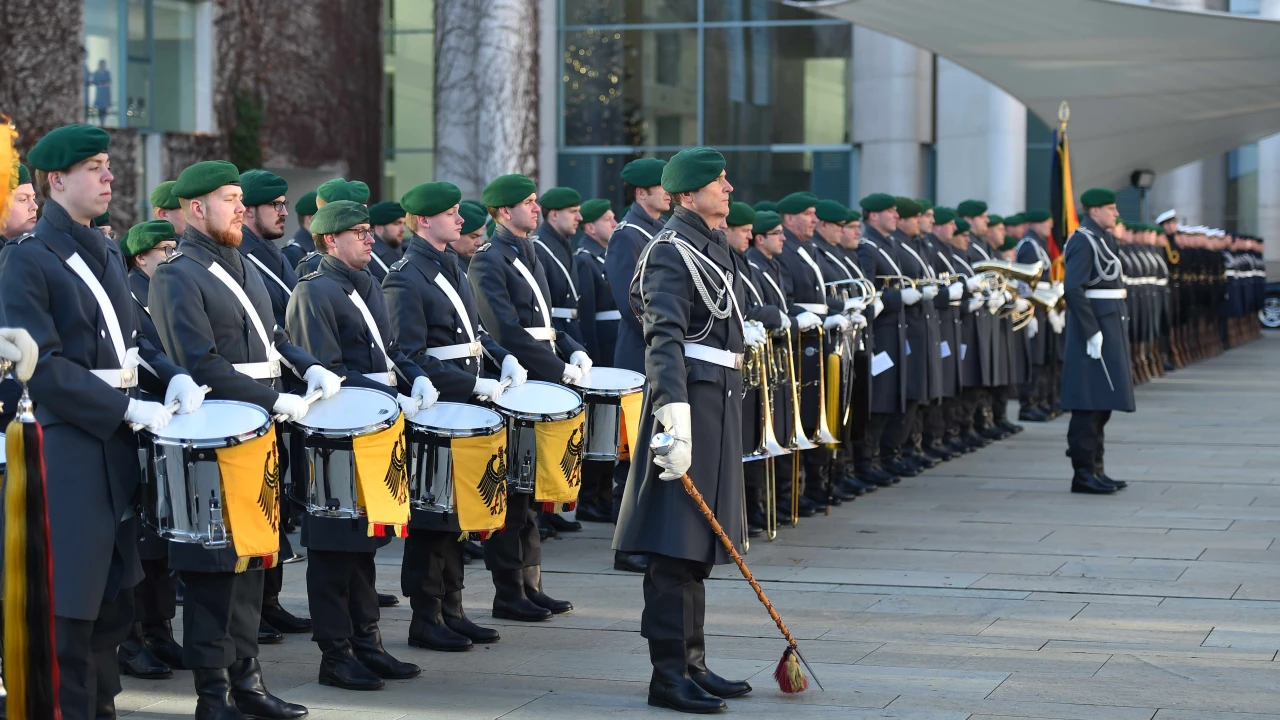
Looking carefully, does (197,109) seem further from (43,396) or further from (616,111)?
(43,396)

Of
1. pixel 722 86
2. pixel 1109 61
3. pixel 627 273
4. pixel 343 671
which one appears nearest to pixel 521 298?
pixel 627 273

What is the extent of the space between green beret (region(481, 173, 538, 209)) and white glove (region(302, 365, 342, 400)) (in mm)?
2489

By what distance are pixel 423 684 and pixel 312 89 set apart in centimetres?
2153

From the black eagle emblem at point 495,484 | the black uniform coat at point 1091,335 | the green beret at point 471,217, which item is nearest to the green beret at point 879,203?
the black uniform coat at point 1091,335

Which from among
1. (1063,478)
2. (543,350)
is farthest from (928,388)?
(543,350)

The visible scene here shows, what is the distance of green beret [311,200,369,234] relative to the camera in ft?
21.7

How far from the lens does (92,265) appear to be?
5250mm

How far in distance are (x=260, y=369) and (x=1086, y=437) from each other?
713 cm

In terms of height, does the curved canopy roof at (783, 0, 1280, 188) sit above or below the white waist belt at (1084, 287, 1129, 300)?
above

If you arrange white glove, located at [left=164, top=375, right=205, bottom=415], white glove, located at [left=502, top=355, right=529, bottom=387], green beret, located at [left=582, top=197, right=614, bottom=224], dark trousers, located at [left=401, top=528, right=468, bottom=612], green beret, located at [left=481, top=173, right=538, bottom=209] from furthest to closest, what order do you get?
green beret, located at [left=582, top=197, right=614, bottom=224] < green beret, located at [left=481, top=173, right=538, bottom=209] < white glove, located at [left=502, top=355, right=529, bottom=387] < dark trousers, located at [left=401, top=528, right=468, bottom=612] < white glove, located at [left=164, top=375, right=205, bottom=415]

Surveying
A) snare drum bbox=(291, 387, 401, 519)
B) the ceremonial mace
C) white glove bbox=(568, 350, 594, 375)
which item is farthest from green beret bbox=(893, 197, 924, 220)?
snare drum bbox=(291, 387, 401, 519)

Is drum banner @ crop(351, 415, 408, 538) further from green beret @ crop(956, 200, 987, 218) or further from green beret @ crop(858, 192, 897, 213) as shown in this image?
green beret @ crop(956, 200, 987, 218)

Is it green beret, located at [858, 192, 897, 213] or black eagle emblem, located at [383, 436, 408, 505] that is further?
green beret, located at [858, 192, 897, 213]

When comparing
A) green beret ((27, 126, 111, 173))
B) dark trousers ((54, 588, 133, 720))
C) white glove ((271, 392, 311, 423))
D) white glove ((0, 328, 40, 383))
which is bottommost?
dark trousers ((54, 588, 133, 720))
